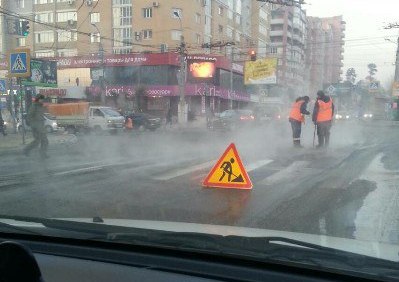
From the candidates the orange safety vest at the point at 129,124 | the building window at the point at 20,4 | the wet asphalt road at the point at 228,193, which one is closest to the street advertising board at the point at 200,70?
the orange safety vest at the point at 129,124

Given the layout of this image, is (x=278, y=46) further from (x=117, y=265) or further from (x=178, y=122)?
(x=117, y=265)

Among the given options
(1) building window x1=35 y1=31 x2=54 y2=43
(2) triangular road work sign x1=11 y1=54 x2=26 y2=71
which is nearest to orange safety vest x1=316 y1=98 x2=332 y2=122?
(2) triangular road work sign x1=11 y1=54 x2=26 y2=71

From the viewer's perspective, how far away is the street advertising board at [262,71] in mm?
44281

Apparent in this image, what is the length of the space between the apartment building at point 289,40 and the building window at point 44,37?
46294 mm

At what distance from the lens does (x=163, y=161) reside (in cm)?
1114

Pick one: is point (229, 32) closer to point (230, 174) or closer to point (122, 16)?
point (122, 16)

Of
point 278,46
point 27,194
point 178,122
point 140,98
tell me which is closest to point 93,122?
point 178,122

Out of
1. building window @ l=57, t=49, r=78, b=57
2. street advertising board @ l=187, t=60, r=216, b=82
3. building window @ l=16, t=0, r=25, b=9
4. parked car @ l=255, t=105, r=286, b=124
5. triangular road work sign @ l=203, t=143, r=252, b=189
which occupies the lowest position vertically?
parked car @ l=255, t=105, r=286, b=124

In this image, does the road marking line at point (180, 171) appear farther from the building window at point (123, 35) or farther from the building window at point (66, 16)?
the building window at point (123, 35)

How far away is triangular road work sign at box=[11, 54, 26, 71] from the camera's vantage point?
15.1 metres

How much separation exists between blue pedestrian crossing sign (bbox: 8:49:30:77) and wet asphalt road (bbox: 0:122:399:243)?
475 centimetres

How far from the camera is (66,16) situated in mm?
23219

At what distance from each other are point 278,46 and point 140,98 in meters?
46.9

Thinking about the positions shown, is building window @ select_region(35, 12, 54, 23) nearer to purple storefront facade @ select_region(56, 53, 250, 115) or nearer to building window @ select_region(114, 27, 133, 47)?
building window @ select_region(114, 27, 133, 47)
